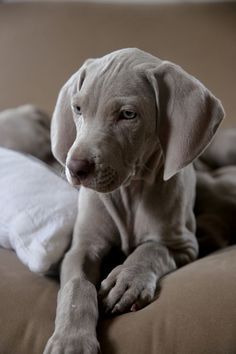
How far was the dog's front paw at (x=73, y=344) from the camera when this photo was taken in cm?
110

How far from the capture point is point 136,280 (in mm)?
1290

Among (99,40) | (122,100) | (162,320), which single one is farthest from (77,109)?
(99,40)

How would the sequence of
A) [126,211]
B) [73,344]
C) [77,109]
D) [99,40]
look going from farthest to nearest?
[99,40], [126,211], [77,109], [73,344]

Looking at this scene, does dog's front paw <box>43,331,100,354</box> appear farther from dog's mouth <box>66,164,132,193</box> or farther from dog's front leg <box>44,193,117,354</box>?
dog's mouth <box>66,164,132,193</box>

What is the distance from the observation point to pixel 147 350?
3.71 feet

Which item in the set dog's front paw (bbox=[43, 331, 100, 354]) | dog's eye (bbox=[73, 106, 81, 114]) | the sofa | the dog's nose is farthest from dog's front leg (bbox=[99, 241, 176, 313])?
the sofa

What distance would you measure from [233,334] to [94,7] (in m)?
1.65

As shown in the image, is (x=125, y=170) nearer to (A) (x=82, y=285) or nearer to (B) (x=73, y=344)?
(A) (x=82, y=285)

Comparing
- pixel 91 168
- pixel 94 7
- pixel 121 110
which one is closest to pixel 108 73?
pixel 121 110

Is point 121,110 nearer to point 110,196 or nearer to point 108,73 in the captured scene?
point 108,73

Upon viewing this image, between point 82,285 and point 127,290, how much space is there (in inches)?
3.8

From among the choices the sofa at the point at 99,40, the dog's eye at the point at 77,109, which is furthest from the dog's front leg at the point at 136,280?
the sofa at the point at 99,40

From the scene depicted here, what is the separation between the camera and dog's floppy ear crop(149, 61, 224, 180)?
1.31 m

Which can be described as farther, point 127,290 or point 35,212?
point 35,212
